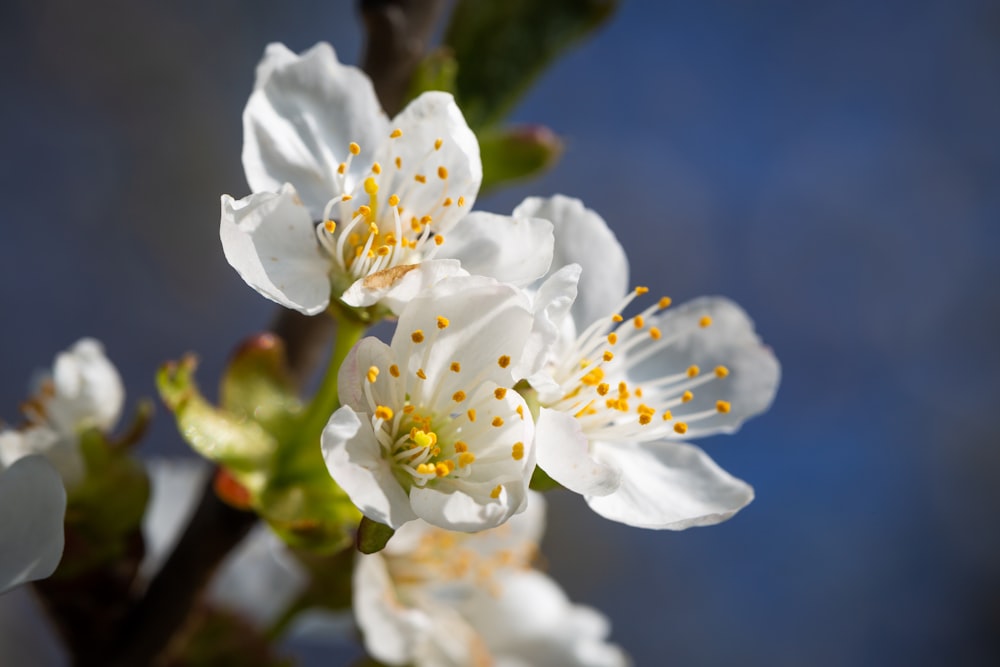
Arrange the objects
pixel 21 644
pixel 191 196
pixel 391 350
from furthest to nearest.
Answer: pixel 191 196 < pixel 21 644 < pixel 391 350

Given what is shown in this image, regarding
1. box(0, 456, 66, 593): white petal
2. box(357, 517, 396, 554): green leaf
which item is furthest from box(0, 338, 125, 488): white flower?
box(357, 517, 396, 554): green leaf

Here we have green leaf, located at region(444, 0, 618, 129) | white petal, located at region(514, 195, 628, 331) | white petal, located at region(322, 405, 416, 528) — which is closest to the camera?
white petal, located at region(322, 405, 416, 528)

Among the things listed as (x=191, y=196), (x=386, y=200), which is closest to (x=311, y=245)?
(x=386, y=200)

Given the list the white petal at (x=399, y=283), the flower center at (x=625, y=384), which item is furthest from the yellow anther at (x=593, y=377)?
the white petal at (x=399, y=283)

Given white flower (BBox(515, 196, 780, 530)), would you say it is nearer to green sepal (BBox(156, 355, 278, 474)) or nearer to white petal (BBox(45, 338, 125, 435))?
green sepal (BBox(156, 355, 278, 474))

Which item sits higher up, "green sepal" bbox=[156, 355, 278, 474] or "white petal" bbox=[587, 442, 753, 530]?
"white petal" bbox=[587, 442, 753, 530]

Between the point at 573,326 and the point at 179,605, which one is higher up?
the point at 573,326

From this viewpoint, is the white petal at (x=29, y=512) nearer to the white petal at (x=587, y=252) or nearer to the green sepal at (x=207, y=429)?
the green sepal at (x=207, y=429)

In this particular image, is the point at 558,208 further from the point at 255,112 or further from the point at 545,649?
the point at 545,649

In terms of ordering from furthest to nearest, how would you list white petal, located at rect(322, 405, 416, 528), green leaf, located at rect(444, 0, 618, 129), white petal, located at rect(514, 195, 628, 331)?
green leaf, located at rect(444, 0, 618, 129), white petal, located at rect(514, 195, 628, 331), white petal, located at rect(322, 405, 416, 528)
